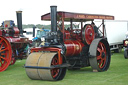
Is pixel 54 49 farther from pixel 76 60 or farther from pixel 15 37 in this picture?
pixel 15 37

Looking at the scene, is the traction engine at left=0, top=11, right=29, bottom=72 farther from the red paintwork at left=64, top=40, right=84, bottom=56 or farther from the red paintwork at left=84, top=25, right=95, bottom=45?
the red paintwork at left=84, top=25, right=95, bottom=45

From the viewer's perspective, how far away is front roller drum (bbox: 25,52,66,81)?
253 inches

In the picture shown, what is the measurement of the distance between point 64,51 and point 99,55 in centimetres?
145

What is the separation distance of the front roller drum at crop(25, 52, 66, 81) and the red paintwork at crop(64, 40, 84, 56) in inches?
25.7

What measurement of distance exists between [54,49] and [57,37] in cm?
48

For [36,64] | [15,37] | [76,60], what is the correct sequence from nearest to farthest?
[36,64] → [76,60] → [15,37]

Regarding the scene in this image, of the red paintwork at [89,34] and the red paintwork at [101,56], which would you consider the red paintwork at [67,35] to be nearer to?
the red paintwork at [89,34]

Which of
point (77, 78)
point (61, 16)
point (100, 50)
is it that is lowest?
point (77, 78)

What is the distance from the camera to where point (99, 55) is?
8.31m

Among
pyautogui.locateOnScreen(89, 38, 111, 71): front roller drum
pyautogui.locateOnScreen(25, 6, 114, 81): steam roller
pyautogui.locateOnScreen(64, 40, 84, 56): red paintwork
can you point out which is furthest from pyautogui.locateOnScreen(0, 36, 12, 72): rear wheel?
pyautogui.locateOnScreen(89, 38, 111, 71): front roller drum

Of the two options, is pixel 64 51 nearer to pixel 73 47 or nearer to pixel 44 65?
pixel 73 47

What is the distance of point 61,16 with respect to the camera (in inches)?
294

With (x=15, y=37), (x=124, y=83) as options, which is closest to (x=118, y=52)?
(x=15, y=37)

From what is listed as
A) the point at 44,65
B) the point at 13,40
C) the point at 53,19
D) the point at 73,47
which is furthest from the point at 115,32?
the point at 44,65
